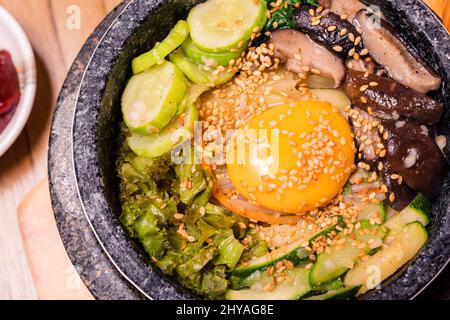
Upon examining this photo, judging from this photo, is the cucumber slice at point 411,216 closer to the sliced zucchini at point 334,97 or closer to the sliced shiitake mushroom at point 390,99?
the sliced shiitake mushroom at point 390,99

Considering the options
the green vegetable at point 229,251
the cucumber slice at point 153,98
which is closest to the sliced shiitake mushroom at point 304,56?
the cucumber slice at point 153,98

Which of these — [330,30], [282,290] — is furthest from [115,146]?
[330,30]

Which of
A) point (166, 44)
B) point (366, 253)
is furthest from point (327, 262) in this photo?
point (166, 44)

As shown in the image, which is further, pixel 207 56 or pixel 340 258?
pixel 207 56

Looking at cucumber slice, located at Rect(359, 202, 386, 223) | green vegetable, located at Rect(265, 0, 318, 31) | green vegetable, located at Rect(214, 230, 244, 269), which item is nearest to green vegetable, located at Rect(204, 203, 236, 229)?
green vegetable, located at Rect(214, 230, 244, 269)

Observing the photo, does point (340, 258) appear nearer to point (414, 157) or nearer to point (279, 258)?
point (279, 258)
